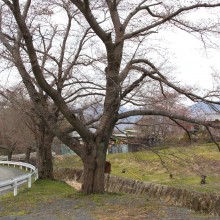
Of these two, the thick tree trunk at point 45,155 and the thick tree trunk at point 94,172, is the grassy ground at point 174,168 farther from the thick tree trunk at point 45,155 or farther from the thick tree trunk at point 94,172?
the thick tree trunk at point 45,155

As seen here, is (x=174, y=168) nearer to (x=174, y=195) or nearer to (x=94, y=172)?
(x=174, y=195)

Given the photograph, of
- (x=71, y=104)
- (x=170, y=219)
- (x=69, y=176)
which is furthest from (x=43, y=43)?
(x=170, y=219)

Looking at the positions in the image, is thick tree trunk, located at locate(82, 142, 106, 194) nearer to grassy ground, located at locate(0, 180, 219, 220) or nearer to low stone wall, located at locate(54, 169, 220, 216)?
grassy ground, located at locate(0, 180, 219, 220)

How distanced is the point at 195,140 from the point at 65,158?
3158cm

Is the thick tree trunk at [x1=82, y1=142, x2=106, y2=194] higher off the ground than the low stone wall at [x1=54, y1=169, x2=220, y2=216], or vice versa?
the thick tree trunk at [x1=82, y1=142, x2=106, y2=194]

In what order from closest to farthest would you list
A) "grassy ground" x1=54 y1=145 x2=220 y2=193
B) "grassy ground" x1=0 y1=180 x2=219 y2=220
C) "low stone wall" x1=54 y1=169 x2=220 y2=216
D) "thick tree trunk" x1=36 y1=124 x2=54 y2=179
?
"grassy ground" x1=0 y1=180 x2=219 y2=220, "low stone wall" x1=54 y1=169 x2=220 y2=216, "grassy ground" x1=54 y1=145 x2=220 y2=193, "thick tree trunk" x1=36 y1=124 x2=54 y2=179

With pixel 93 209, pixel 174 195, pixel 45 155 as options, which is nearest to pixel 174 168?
pixel 45 155

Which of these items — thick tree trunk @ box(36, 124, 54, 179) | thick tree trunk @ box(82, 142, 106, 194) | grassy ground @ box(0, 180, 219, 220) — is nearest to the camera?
grassy ground @ box(0, 180, 219, 220)

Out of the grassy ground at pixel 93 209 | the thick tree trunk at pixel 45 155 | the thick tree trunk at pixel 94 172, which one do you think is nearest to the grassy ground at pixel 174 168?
the thick tree trunk at pixel 94 172

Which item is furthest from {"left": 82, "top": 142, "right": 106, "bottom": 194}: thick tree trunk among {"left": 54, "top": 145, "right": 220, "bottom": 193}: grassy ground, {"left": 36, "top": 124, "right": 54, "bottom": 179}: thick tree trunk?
{"left": 36, "top": 124, "right": 54, "bottom": 179}: thick tree trunk

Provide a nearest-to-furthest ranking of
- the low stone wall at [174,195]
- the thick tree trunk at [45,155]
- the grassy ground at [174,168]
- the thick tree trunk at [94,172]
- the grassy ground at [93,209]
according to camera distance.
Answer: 1. the grassy ground at [93,209]
2. the thick tree trunk at [94,172]
3. the low stone wall at [174,195]
4. the grassy ground at [174,168]
5. the thick tree trunk at [45,155]

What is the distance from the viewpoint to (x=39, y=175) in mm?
22656

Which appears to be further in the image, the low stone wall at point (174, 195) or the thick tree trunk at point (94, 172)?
the low stone wall at point (174, 195)

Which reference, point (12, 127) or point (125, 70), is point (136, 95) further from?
point (12, 127)
